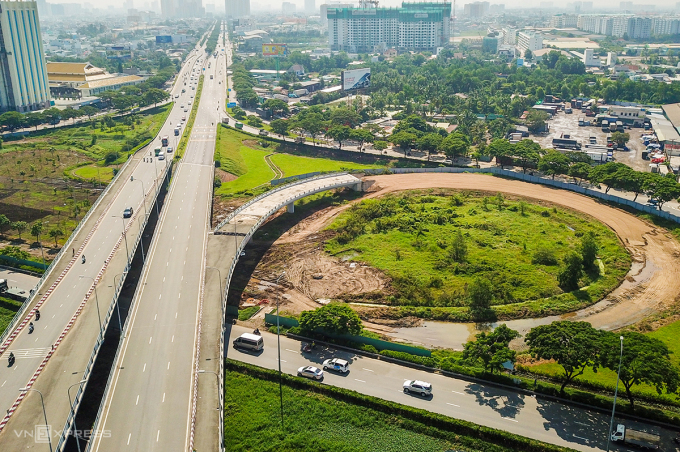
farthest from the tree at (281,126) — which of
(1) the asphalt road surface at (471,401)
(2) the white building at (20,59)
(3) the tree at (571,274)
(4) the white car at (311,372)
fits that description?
(4) the white car at (311,372)

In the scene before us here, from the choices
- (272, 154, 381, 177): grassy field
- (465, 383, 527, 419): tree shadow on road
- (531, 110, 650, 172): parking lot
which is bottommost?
(465, 383, 527, 419): tree shadow on road

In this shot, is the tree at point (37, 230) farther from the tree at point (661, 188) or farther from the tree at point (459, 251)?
the tree at point (661, 188)

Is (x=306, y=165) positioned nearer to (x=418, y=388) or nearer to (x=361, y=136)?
(x=361, y=136)

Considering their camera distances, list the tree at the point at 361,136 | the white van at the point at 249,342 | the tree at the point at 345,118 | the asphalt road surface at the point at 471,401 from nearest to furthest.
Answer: the asphalt road surface at the point at 471,401 → the white van at the point at 249,342 → the tree at the point at 361,136 → the tree at the point at 345,118

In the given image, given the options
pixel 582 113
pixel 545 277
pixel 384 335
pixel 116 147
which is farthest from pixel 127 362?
pixel 582 113

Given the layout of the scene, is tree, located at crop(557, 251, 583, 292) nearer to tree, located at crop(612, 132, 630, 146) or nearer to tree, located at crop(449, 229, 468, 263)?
tree, located at crop(449, 229, 468, 263)

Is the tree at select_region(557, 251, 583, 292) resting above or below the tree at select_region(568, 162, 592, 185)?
below

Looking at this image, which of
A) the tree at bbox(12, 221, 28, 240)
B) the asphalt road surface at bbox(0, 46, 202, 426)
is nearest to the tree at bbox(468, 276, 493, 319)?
the asphalt road surface at bbox(0, 46, 202, 426)
